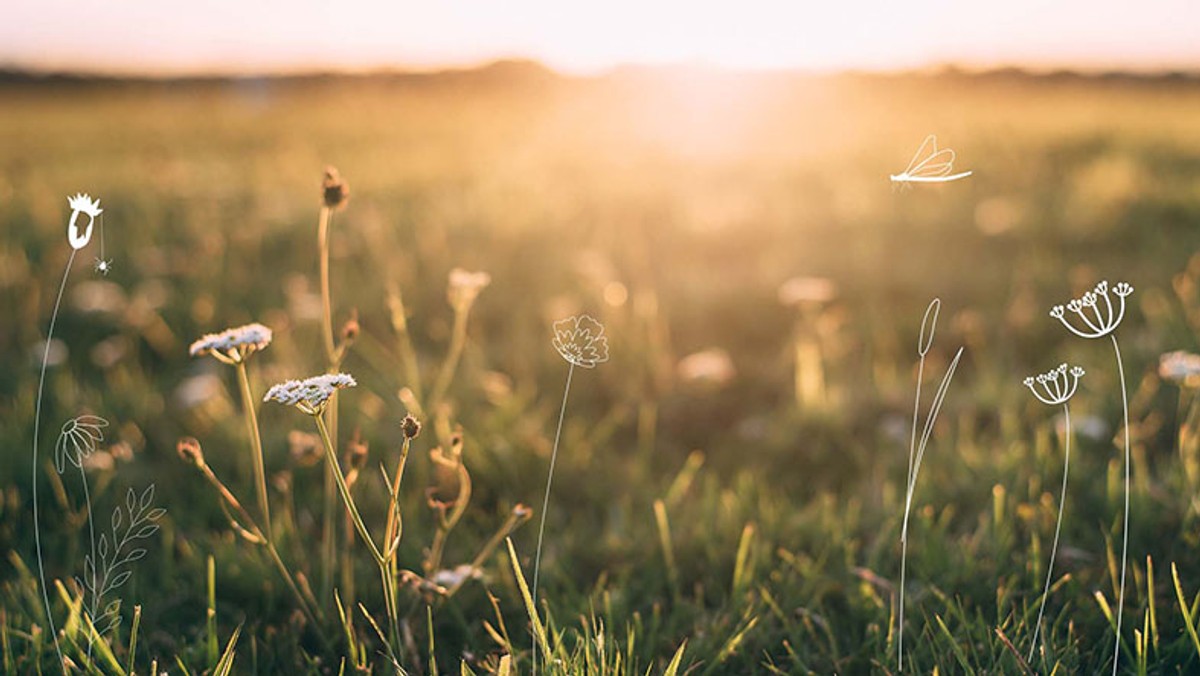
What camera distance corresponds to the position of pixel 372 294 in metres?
3.80

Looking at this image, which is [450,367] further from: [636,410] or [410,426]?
[636,410]

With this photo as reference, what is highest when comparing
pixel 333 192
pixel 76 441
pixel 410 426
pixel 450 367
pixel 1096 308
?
pixel 333 192

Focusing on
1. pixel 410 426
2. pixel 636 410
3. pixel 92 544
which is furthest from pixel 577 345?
pixel 636 410

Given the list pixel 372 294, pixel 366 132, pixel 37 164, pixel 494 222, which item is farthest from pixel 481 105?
pixel 372 294

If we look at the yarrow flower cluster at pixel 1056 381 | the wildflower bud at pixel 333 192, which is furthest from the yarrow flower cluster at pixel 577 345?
the yarrow flower cluster at pixel 1056 381

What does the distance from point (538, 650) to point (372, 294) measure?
237 centimetres

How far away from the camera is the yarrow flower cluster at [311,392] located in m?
1.25

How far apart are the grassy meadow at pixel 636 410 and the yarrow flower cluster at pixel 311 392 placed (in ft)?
0.71

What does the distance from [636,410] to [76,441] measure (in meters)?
1.45

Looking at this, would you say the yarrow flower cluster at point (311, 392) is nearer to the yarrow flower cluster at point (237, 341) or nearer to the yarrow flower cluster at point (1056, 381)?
the yarrow flower cluster at point (237, 341)

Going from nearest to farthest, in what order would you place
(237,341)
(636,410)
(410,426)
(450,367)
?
1. (410,426)
2. (237,341)
3. (450,367)
4. (636,410)

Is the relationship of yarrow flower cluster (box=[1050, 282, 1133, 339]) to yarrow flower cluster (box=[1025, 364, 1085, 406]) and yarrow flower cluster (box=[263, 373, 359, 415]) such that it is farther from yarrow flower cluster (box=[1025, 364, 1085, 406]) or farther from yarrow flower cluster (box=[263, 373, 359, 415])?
yarrow flower cluster (box=[263, 373, 359, 415])

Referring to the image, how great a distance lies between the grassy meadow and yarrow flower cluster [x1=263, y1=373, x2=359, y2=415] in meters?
0.22

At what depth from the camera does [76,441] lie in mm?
2088
